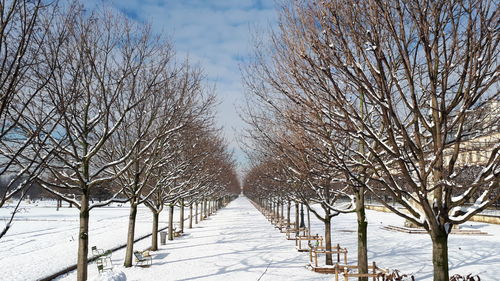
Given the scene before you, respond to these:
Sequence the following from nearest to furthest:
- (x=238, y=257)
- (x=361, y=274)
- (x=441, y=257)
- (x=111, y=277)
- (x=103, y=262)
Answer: (x=441, y=257) → (x=361, y=274) → (x=111, y=277) → (x=103, y=262) → (x=238, y=257)

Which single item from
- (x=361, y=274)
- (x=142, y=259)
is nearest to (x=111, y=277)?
(x=142, y=259)

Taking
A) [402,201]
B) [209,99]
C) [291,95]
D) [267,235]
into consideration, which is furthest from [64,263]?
[402,201]

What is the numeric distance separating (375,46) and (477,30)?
1.45m

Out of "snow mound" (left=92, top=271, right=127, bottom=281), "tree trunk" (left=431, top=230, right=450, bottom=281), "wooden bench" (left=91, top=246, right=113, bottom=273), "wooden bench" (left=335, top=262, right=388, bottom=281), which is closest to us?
"tree trunk" (left=431, top=230, right=450, bottom=281)

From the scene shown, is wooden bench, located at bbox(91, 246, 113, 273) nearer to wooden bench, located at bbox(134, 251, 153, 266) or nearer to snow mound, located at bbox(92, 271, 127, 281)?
wooden bench, located at bbox(134, 251, 153, 266)

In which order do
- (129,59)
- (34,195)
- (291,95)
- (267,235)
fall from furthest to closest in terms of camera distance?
(34,195) → (267,235) → (129,59) → (291,95)

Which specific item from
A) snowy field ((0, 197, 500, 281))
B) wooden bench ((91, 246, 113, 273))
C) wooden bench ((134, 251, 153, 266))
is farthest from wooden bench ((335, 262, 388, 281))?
wooden bench ((91, 246, 113, 273))

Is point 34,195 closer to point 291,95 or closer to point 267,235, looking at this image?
point 267,235

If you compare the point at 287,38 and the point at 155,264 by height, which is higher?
the point at 287,38

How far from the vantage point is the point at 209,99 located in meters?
13.9

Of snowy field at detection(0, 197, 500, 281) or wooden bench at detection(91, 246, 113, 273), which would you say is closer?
wooden bench at detection(91, 246, 113, 273)

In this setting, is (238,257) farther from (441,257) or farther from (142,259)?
(441,257)

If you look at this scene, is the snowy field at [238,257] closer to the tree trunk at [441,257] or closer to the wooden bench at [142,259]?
the wooden bench at [142,259]

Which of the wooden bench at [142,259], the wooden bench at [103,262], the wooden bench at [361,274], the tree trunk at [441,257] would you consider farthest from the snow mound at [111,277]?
the tree trunk at [441,257]
